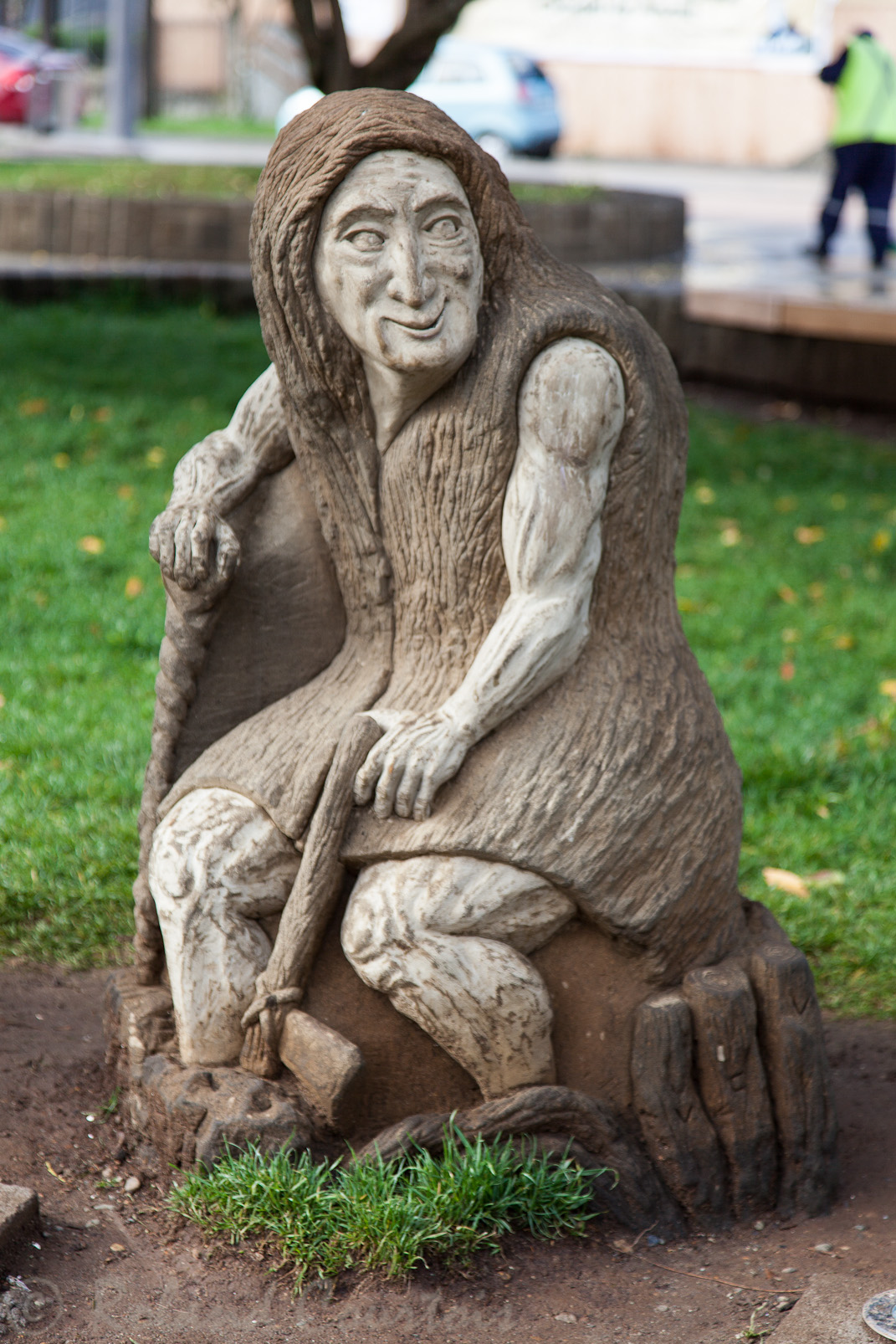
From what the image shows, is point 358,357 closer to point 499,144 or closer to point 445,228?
point 445,228

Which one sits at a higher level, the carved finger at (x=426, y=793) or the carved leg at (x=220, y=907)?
the carved finger at (x=426, y=793)

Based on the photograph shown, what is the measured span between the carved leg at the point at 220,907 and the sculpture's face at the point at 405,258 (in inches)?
36.3

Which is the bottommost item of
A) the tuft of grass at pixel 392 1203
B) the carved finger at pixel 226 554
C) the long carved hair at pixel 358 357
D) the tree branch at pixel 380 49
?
the tuft of grass at pixel 392 1203

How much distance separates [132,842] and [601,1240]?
7.34 feet

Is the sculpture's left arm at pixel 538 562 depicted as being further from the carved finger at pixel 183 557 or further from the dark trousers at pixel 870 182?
the dark trousers at pixel 870 182

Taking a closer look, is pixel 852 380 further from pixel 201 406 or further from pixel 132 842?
pixel 132 842

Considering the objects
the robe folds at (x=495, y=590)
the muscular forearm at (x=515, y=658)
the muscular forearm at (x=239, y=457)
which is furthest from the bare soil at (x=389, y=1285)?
the muscular forearm at (x=239, y=457)

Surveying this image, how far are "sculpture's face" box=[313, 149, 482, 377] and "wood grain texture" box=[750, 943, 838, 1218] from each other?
1.32 metres

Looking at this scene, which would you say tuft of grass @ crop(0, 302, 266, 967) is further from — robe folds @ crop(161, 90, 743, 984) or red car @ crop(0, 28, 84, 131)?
red car @ crop(0, 28, 84, 131)

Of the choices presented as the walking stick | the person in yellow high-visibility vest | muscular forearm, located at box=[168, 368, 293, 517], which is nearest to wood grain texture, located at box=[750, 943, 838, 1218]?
the walking stick

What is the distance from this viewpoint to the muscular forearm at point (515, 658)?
2.81 metres

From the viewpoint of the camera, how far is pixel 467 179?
2814 mm

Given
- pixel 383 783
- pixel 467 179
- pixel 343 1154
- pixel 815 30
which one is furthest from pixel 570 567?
pixel 815 30

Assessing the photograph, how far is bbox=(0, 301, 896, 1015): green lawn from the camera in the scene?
446 cm
